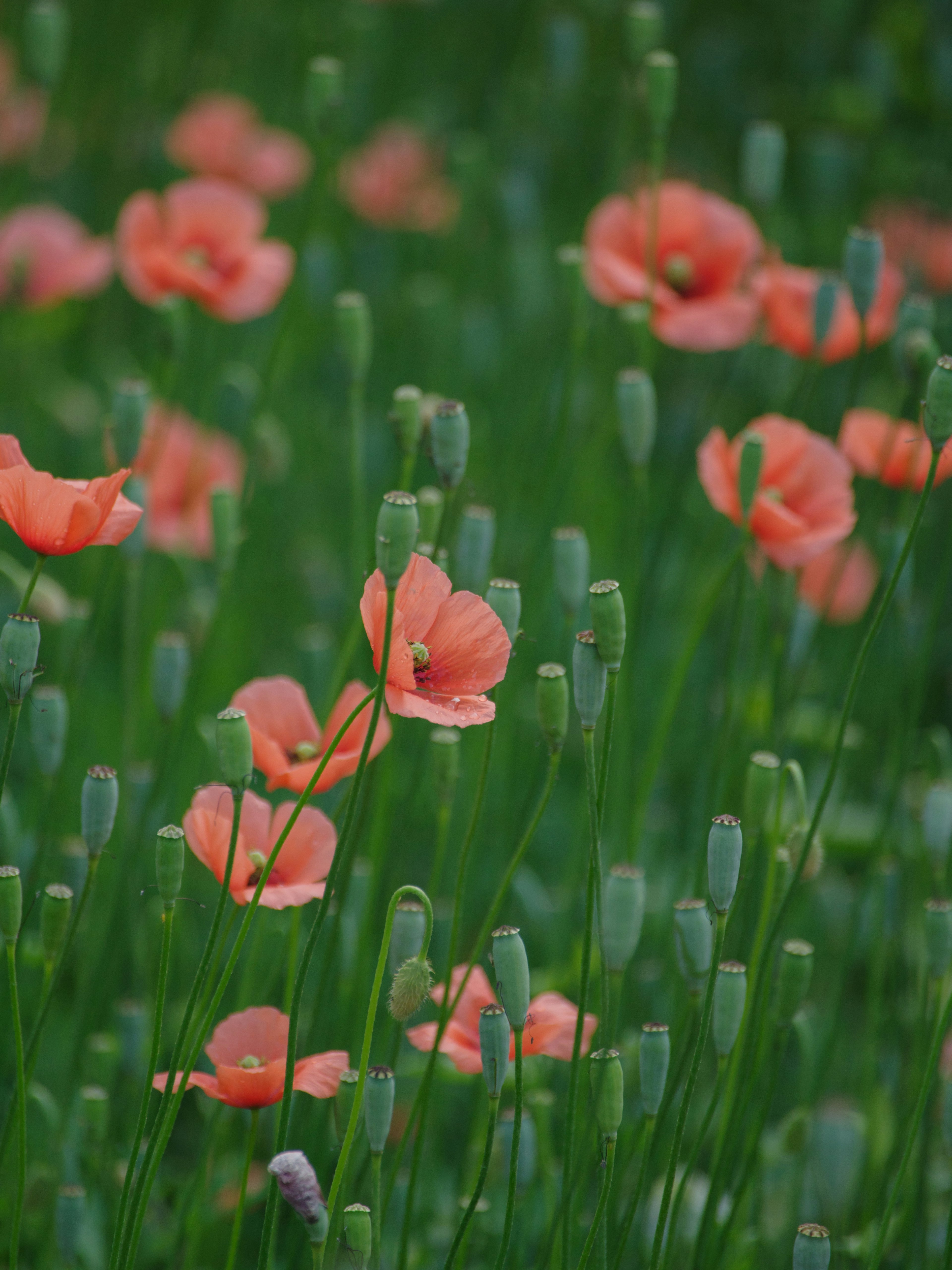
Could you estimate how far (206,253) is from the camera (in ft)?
5.76

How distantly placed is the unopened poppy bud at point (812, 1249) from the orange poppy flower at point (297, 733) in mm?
410

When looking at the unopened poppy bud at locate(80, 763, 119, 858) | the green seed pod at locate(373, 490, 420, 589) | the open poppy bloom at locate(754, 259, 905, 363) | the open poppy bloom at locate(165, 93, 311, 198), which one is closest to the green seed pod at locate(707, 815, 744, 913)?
the green seed pod at locate(373, 490, 420, 589)

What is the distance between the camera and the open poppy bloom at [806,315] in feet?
4.59

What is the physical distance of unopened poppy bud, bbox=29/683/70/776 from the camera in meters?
1.01

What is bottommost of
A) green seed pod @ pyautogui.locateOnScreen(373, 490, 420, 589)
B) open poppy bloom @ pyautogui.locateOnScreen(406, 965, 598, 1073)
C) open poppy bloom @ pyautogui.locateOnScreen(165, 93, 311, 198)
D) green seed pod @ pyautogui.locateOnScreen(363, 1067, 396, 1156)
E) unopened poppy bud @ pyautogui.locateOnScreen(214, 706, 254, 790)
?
open poppy bloom @ pyautogui.locateOnScreen(406, 965, 598, 1073)

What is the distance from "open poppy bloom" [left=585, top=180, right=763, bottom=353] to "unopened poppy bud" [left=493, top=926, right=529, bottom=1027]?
2.57ft

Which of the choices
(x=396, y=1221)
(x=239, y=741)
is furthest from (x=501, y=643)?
(x=396, y=1221)

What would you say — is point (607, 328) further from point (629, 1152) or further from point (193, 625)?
point (629, 1152)

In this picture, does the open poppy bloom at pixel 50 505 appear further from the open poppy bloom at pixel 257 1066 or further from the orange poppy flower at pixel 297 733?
the open poppy bloom at pixel 257 1066

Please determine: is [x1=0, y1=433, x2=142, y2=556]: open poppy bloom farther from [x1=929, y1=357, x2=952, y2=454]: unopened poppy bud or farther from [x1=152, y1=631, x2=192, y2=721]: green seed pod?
[x1=929, y1=357, x2=952, y2=454]: unopened poppy bud

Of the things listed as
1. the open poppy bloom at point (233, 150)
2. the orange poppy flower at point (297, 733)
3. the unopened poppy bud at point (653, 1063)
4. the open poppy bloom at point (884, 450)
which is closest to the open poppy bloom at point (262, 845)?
the orange poppy flower at point (297, 733)

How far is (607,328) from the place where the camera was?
251 cm

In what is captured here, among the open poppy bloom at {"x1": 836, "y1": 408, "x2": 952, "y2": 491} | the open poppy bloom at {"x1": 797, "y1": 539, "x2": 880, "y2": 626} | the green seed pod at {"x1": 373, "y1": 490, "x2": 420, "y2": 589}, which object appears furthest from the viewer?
the open poppy bloom at {"x1": 797, "y1": 539, "x2": 880, "y2": 626}

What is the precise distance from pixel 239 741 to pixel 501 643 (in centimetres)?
18
